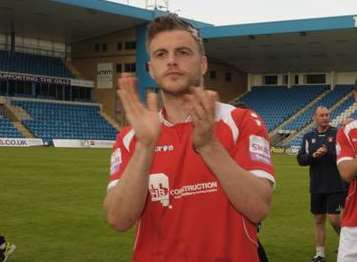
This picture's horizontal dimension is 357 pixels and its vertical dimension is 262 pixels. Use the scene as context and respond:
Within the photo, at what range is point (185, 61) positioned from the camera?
2.48 m

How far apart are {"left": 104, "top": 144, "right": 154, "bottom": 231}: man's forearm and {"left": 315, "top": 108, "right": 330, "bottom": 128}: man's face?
227 inches

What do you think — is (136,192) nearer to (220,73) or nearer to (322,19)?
(322,19)

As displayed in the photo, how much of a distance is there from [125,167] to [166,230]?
0.31m

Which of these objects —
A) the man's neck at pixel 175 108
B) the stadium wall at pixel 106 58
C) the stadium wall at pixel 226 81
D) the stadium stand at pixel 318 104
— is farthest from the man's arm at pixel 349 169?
the stadium wall at pixel 226 81

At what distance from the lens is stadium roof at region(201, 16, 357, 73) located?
134 feet

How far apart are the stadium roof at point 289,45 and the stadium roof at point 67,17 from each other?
2785 mm

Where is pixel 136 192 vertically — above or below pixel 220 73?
below

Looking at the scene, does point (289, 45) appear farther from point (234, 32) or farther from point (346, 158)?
point (346, 158)

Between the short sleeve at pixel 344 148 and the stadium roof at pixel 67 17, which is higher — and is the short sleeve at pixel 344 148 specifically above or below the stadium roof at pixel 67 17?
below

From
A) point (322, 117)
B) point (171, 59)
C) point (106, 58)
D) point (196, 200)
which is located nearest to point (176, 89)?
point (171, 59)

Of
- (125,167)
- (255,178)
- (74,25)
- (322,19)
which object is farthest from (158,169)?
(74,25)

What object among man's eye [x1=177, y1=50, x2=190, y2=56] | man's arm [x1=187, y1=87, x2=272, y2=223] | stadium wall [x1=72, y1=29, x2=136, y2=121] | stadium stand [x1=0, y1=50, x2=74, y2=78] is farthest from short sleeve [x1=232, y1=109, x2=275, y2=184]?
stadium wall [x1=72, y1=29, x2=136, y2=121]

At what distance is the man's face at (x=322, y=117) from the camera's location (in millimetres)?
7801

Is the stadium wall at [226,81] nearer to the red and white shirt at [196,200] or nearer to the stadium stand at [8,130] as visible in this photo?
the stadium stand at [8,130]
